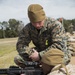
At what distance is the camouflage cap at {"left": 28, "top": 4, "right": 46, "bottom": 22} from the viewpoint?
6.20 meters

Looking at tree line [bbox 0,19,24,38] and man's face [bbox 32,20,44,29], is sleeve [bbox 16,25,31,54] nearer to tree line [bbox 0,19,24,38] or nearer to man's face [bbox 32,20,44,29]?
man's face [bbox 32,20,44,29]

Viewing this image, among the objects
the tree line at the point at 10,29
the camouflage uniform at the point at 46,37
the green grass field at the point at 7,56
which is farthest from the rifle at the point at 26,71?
the tree line at the point at 10,29

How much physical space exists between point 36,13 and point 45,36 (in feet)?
2.17

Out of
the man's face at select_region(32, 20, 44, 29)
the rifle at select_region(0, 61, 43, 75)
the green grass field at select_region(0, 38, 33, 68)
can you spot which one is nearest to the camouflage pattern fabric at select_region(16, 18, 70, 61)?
the man's face at select_region(32, 20, 44, 29)

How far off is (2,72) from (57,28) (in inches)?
54.0

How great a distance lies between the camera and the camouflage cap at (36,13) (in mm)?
6198

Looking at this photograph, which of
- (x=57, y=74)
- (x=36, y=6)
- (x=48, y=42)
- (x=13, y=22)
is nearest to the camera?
(x=57, y=74)

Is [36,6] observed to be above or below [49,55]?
above

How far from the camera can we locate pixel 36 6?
20.7ft

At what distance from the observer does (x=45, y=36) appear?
6.71 m

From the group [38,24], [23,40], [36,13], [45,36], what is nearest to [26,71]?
[38,24]

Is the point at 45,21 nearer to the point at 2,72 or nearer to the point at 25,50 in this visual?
the point at 25,50

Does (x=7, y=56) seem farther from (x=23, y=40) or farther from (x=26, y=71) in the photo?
(x=26, y=71)

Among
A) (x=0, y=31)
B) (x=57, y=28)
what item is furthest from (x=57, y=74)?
(x=0, y=31)
